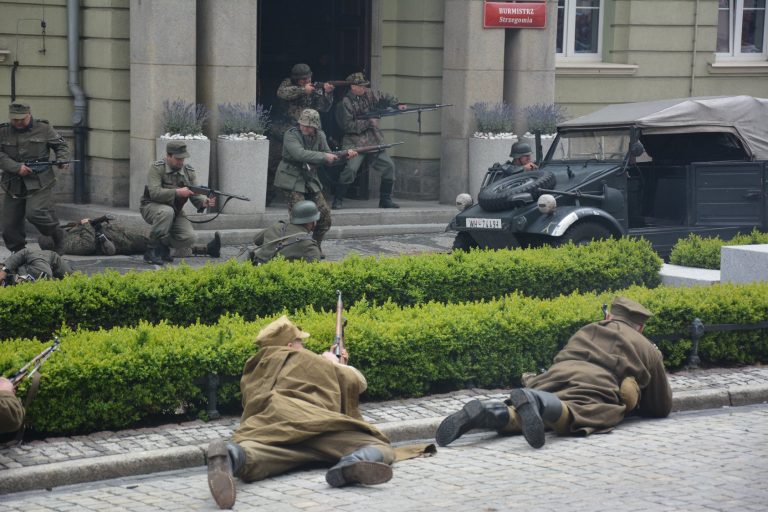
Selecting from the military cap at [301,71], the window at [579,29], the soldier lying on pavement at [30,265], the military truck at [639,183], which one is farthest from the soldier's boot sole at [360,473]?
the window at [579,29]

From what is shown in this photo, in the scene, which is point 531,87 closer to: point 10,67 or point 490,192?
point 490,192

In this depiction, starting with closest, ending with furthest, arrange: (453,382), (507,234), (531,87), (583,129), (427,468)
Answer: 1. (427,468)
2. (453,382)
3. (507,234)
4. (583,129)
5. (531,87)

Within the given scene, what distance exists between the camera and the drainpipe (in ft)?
60.3

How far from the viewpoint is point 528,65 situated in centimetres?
2044

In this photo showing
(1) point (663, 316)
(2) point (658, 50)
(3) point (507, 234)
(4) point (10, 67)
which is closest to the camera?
(1) point (663, 316)

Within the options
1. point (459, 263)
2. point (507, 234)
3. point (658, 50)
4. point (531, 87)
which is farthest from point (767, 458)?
point (658, 50)

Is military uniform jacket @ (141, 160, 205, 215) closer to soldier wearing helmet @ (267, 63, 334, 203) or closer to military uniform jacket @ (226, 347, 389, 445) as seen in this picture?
soldier wearing helmet @ (267, 63, 334, 203)

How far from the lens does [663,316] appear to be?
1088cm

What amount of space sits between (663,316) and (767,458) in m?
2.54

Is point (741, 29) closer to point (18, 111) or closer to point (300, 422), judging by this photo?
point (18, 111)

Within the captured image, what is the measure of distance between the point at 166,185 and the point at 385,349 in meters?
6.75

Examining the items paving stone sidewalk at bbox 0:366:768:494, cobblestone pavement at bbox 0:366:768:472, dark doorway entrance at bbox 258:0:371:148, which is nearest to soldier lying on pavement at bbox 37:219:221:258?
dark doorway entrance at bbox 258:0:371:148

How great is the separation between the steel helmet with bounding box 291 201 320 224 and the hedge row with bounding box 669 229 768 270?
417 cm

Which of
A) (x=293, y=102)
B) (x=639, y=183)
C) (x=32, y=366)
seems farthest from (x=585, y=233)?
(x=32, y=366)
